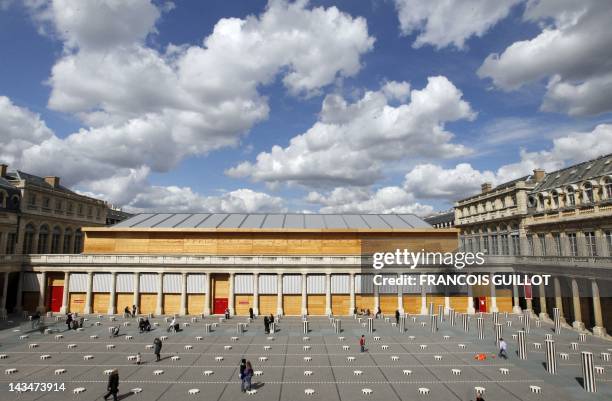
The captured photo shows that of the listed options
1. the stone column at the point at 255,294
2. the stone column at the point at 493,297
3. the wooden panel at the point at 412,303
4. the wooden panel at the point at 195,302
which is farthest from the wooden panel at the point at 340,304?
the stone column at the point at 493,297

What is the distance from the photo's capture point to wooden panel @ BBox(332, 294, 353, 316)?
50.0 meters

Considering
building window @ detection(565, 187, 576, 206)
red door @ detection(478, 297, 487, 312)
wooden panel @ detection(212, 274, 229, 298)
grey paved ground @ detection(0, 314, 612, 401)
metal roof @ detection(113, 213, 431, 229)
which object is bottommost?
grey paved ground @ detection(0, 314, 612, 401)

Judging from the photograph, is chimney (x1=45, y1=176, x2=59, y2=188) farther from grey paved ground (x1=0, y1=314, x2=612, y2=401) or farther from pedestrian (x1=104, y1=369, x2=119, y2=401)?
pedestrian (x1=104, y1=369, x2=119, y2=401)

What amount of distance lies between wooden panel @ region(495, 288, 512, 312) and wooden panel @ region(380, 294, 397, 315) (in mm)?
15402

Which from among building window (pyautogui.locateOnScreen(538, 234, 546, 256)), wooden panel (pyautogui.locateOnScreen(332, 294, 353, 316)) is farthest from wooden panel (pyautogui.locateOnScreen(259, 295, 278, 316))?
building window (pyautogui.locateOnScreen(538, 234, 546, 256))

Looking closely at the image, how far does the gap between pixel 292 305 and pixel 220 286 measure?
10059 mm

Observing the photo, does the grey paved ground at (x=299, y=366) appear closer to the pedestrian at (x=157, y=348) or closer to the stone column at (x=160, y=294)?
the pedestrian at (x=157, y=348)

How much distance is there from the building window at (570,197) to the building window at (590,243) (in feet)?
20.3

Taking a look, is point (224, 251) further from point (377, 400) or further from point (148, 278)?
point (377, 400)

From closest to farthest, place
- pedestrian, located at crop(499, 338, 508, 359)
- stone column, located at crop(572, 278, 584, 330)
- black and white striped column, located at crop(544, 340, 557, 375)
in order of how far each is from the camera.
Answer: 1. black and white striped column, located at crop(544, 340, 557, 375)
2. pedestrian, located at crop(499, 338, 508, 359)
3. stone column, located at crop(572, 278, 584, 330)

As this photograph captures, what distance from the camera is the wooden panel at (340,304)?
50.0 m

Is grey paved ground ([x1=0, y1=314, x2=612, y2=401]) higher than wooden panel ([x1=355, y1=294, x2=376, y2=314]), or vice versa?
wooden panel ([x1=355, y1=294, x2=376, y2=314])

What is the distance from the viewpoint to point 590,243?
44.6 meters

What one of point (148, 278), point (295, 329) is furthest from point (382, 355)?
point (148, 278)
